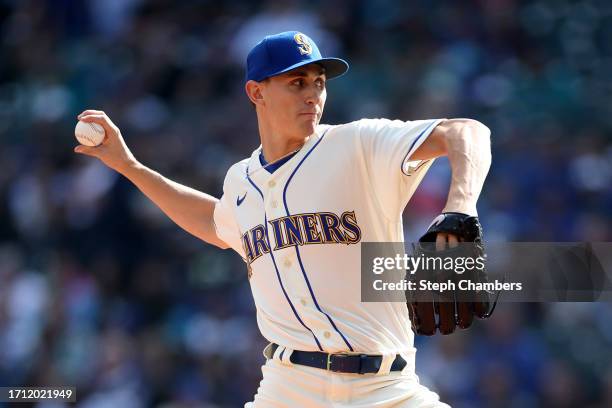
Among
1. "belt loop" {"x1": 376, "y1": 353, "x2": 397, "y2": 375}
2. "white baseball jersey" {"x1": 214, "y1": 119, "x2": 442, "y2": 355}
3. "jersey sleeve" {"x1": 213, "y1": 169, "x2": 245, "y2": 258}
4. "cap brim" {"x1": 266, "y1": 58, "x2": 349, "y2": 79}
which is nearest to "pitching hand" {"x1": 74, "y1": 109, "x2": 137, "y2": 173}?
"jersey sleeve" {"x1": 213, "y1": 169, "x2": 245, "y2": 258}

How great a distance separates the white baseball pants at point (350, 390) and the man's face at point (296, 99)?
0.79 meters

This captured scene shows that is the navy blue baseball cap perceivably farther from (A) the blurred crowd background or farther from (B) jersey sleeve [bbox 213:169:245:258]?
(A) the blurred crowd background

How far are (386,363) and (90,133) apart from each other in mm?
1609

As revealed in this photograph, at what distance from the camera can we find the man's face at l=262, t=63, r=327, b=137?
3661 millimetres

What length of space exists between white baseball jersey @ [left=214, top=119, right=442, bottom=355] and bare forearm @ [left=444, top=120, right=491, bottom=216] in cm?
29

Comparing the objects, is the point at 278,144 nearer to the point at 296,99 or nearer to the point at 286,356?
the point at 296,99

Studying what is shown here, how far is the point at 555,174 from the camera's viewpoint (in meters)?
7.31

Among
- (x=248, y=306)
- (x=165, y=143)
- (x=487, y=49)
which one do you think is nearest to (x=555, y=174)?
(x=487, y=49)

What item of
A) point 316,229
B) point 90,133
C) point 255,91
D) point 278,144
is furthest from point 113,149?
point 316,229

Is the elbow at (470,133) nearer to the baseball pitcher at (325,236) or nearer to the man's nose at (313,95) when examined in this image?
the baseball pitcher at (325,236)

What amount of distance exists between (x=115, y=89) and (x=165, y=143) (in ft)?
3.27

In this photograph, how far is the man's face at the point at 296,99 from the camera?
366cm

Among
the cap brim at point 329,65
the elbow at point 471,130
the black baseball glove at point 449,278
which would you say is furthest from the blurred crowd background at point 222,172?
the elbow at point 471,130

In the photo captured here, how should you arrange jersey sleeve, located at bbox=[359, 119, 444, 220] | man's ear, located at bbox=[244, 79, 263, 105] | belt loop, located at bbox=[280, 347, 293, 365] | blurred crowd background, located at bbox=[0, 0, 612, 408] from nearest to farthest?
jersey sleeve, located at bbox=[359, 119, 444, 220] < belt loop, located at bbox=[280, 347, 293, 365] < man's ear, located at bbox=[244, 79, 263, 105] < blurred crowd background, located at bbox=[0, 0, 612, 408]
